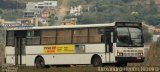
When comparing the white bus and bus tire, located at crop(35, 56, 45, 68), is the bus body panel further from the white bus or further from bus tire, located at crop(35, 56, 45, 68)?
bus tire, located at crop(35, 56, 45, 68)

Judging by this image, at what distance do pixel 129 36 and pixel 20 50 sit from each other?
962 centimetres

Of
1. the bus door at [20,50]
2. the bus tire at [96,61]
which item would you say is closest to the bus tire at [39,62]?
the bus door at [20,50]

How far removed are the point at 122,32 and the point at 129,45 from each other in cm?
88

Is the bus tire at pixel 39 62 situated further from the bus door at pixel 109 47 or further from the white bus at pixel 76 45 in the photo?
the bus door at pixel 109 47

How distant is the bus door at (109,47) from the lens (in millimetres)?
44875

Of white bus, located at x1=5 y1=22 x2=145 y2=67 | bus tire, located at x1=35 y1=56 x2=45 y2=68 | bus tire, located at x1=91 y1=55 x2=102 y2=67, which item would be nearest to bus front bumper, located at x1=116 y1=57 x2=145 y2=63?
white bus, located at x1=5 y1=22 x2=145 y2=67

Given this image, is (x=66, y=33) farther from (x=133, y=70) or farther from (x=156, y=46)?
(x=133, y=70)

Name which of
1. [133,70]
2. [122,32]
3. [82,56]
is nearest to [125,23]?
[122,32]

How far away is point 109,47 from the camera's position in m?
45.1

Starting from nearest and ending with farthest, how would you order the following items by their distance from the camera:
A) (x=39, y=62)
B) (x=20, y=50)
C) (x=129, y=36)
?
(x=129, y=36)
(x=39, y=62)
(x=20, y=50)

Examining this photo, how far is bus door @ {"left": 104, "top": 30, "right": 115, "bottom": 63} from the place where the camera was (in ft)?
147

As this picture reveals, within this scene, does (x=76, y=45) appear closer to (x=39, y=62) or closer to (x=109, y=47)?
(x=109, y=47)

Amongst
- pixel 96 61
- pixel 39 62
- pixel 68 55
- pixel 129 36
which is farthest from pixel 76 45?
pixel 129 36

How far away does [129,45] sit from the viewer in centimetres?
4462
